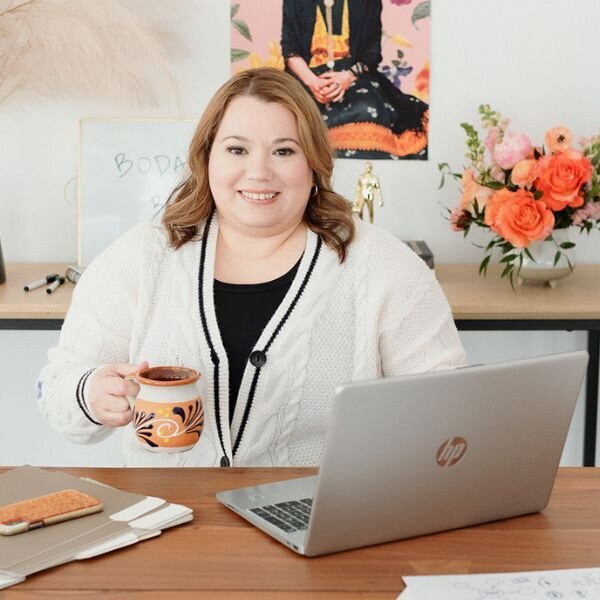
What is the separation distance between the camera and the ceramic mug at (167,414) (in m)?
1.40

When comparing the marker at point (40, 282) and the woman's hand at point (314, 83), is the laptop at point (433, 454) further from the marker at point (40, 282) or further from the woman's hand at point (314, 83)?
the woman's hand at point (314, 83)

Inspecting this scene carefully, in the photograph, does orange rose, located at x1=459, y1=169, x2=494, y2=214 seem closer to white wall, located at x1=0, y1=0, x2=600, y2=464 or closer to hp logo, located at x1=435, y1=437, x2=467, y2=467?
white wall, located at x1=0, y1=0, x2=600, y2=464

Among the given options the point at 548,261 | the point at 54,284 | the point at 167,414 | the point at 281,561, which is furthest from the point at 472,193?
the point at 281,561

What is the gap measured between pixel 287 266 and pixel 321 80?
1.09 metres

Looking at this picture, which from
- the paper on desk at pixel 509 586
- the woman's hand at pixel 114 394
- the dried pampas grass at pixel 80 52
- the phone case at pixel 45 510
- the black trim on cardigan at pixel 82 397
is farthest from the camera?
the dried pampas grass at pixel 80 52

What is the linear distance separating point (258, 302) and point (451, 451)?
0.77 metres

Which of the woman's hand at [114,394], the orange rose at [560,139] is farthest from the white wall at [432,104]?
the woman's hand at [114,394]

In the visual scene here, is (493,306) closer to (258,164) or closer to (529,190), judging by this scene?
(529,190)

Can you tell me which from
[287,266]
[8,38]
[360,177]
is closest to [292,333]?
[287,266]

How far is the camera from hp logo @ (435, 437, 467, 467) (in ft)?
4.08

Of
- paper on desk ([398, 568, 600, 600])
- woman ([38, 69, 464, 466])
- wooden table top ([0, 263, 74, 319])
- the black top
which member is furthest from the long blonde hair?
paper on desk ([398, 568, 600, 600])

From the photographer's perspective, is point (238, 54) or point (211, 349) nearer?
point (211, 349)

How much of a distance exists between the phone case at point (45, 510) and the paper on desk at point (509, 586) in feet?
1.36

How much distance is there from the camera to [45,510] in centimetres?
132
